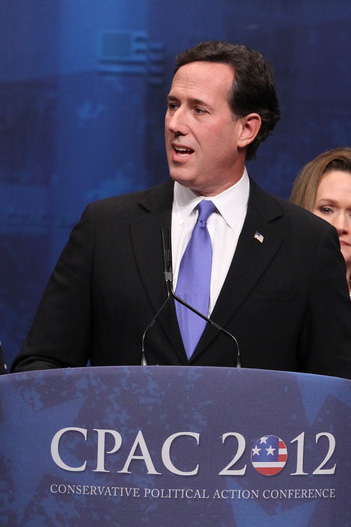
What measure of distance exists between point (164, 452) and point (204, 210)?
0.83 meters

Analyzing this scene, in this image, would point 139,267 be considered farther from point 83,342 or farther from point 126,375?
point 126,375

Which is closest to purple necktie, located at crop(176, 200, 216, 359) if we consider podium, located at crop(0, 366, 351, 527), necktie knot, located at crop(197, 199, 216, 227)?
necktie knot, located at crop(197, 199, 216, 227)

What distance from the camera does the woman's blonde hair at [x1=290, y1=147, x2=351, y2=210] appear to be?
9.60 feet

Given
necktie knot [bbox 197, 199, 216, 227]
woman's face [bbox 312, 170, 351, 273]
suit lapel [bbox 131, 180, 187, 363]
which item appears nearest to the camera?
suit lapel [bbox 131, 180, 187, 363]

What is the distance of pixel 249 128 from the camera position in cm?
228

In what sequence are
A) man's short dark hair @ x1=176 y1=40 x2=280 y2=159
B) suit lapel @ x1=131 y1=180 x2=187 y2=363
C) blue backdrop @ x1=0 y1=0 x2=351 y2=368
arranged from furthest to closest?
blue backdrop @ x1=0 y1=0 x2=351 y2=368, man's short dark hair @ x1=176 y1=40 x2=280 y2=159, suit lapel @ x1=131 y1=180 x2=187 y2=363

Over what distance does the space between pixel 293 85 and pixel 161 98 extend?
48 centimetres

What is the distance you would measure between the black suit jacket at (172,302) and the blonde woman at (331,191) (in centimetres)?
70

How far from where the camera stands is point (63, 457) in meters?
1.39

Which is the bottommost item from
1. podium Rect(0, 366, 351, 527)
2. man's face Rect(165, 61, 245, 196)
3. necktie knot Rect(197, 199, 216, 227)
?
podium Rect(0, 366, 351, 527)

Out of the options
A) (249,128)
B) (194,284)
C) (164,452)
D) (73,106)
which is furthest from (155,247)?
(73,106)

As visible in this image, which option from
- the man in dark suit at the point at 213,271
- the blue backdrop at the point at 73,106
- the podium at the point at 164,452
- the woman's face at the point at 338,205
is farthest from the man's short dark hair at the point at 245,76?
the blue backdrop at the point at 73,106

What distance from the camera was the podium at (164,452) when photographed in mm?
1371

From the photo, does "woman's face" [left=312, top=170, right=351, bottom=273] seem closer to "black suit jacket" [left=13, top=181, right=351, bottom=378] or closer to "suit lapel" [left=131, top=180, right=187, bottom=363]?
"black suit jacket" [left=13, top=181, right=351, bottom=378]
